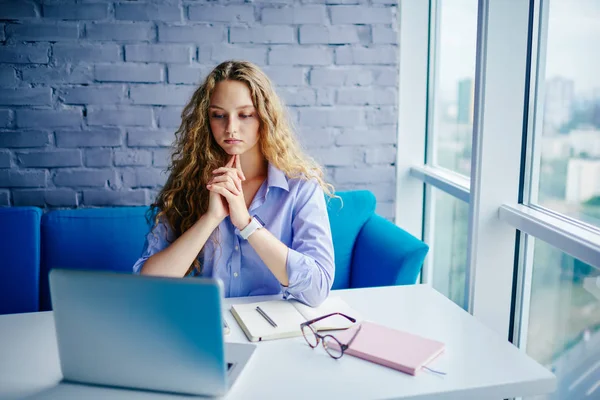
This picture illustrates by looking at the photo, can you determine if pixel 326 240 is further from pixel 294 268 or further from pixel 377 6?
pixel 377 6

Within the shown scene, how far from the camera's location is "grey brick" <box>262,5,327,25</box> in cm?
253

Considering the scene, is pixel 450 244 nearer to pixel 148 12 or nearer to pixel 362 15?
pixel 362 15

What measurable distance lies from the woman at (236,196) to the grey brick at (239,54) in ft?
2.26

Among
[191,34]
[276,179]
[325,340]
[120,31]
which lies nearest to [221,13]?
[191,34]

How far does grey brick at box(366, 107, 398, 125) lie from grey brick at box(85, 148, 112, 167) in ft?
3.86

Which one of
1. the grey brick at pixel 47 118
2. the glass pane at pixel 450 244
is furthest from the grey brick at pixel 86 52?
the glass pane at pixel 450 244

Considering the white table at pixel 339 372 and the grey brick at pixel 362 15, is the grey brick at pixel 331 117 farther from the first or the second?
the white table at pixel 339 372

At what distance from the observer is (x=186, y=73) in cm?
250

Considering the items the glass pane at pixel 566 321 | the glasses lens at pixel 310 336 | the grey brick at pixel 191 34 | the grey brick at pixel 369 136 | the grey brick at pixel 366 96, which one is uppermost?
the grey brick at pixel 191 34

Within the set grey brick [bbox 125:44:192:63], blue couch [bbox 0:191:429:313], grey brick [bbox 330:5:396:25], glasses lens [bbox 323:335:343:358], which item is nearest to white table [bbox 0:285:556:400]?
glasses lens [bbox 323:335:343:358]

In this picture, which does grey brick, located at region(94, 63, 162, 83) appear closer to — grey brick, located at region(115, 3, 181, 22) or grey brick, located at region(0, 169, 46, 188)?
grey brick, located at region(115, 3, 181, 22)

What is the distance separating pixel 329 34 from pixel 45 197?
1.43 metres

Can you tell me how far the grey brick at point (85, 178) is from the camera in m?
2.50

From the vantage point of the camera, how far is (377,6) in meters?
2.62
